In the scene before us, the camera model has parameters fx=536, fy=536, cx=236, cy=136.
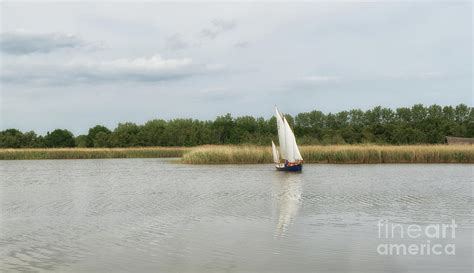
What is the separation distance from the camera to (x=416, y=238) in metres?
9.12

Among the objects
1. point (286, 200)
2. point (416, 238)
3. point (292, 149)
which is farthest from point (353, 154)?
point (416, 238)

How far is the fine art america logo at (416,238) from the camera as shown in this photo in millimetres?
8188

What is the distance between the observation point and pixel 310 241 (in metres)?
9.03

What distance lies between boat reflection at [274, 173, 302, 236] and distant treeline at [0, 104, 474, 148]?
41995 millimetres

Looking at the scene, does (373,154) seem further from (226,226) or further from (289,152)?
(226,226)

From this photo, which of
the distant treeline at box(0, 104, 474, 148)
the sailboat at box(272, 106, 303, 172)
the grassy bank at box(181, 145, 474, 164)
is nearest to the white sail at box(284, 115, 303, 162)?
the sailboat at box(272, 106, 303, 172)

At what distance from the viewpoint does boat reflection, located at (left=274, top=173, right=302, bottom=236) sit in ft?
36.3

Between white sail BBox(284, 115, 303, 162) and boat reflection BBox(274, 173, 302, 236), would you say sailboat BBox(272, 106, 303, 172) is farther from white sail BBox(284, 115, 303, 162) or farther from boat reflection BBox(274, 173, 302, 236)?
boat reflection BBox(274, 173, 302, 236)

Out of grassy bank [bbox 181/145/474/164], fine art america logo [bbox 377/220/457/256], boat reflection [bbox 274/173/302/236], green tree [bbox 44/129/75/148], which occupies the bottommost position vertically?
fine art america logo [bbox 377/220/457/256]

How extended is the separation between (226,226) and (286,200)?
191 inches

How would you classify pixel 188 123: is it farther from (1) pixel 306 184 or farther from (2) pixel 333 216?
(2) pixel 333 216

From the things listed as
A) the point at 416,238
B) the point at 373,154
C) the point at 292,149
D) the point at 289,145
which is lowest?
the point at 416,238

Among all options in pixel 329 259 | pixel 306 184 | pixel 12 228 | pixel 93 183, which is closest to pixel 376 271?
pixel 329 259

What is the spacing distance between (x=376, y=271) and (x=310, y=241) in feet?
6.71
